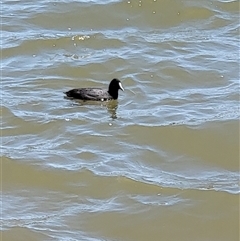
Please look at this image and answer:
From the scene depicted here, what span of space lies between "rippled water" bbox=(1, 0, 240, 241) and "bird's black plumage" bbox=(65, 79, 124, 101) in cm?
15

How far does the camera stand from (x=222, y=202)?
9.20 metres

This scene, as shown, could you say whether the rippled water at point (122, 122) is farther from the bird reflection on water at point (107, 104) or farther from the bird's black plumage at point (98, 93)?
the bird's black plumage at point (98, 93)

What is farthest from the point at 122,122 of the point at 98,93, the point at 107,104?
the point at 98,93

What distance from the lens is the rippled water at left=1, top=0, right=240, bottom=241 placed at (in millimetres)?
8859

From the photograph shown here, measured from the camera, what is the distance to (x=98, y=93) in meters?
13.2

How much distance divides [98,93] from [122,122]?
1.44m

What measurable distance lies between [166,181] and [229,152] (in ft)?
4.24

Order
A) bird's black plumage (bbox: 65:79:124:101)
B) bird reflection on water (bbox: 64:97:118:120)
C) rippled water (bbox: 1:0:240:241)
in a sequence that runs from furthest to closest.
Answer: bird's black plumage (bbox: 65:79:124:101) → bird reflection on water (bbox: 64:97:118:120) → rippled water (bbox: 1:0:240:241)

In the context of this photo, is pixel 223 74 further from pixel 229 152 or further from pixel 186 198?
pixel 186 198

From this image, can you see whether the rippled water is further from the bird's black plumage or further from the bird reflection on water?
the bird's black plumage

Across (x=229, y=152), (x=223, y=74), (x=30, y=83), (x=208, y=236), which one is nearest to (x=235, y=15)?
(x=223, y=74)

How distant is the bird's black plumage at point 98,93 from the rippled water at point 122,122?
0.15m

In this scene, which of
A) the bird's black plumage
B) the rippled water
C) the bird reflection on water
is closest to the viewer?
the rippled water

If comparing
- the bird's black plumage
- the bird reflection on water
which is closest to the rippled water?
the bird reflection on water
